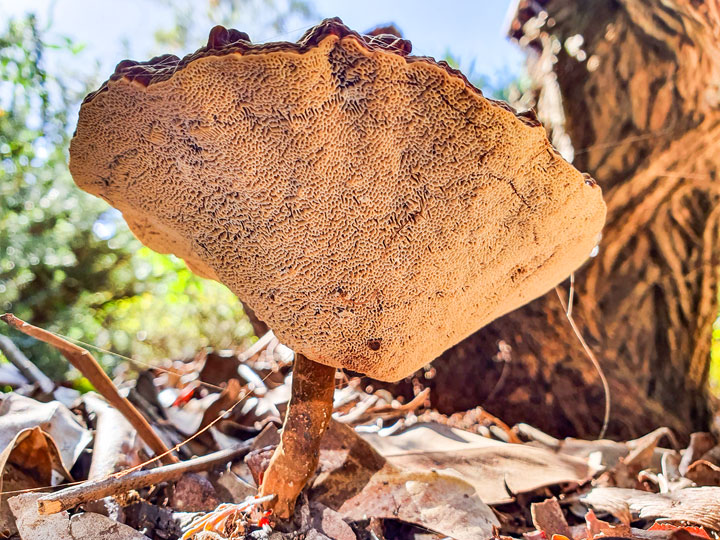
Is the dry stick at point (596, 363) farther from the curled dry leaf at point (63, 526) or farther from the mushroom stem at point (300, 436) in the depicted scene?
the curled dry leaf at point (63, 526)

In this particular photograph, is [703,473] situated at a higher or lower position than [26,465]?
lower

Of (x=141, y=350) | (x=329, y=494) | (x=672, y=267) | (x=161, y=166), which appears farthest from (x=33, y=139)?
(x=672, y=267)

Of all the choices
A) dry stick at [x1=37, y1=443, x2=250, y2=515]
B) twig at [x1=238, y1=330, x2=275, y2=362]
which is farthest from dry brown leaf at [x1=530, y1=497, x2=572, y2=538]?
twig at [x1=238, y1=330, x2=275, y2=362]

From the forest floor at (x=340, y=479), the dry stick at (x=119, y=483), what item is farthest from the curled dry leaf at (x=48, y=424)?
the dry stick at (x=119, y=483)

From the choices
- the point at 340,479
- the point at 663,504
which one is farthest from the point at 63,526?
the point at 663,504

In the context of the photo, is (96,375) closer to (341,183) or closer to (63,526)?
(63,526)
